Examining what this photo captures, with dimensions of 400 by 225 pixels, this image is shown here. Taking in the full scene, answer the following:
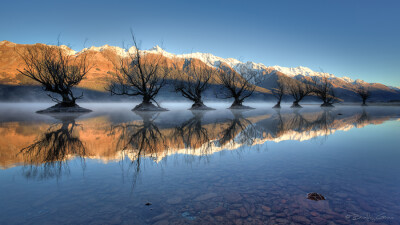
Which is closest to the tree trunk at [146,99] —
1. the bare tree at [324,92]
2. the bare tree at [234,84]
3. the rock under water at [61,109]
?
the rock under water at [61,109]

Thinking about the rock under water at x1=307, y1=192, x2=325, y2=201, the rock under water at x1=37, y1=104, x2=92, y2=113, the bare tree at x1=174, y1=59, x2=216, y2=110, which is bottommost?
the rock under water at x1=37, y1=104, x2=92, y2=113

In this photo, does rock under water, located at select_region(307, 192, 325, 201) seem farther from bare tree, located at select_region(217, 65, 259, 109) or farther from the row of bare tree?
bare tree, located at select_region(217, 65, 259, 109)

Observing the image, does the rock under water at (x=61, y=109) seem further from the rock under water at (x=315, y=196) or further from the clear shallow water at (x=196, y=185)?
the rock under water at (x=315, y=196)

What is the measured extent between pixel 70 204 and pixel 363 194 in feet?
18.2

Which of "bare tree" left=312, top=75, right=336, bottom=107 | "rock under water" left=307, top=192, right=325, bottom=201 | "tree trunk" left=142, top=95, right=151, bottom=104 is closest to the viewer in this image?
"rock under water" left=307, top=192, right=325, bottom=201

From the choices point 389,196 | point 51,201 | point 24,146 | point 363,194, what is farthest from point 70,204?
point 24,146

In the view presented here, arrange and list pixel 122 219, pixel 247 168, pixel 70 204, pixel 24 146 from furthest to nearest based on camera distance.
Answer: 1. pixel 24 146
2. pixel 247 168
3. pixel 70 204
4. pixel 122 219

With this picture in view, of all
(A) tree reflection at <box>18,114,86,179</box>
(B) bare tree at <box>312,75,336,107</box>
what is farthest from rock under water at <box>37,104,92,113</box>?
(B) bare tree at <box>312,75,336,107</box>

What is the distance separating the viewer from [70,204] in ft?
13.1

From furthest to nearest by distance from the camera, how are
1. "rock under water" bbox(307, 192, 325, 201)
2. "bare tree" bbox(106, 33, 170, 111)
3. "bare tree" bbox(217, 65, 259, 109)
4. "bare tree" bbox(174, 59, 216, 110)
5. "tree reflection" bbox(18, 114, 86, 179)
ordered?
"bare tree" bbox(217, 65, 259, 109) → "bare tree" bbox(174, 59, 216, 110) → "bare tree" bbox(106, 33, 170, 111) → "tree reflection" bbox(18, 114, 86, 179) → "rock under water" bbox(307, 192, 325, 201)

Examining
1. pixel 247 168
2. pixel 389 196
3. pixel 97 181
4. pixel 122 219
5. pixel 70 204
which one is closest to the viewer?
pixel 122 219

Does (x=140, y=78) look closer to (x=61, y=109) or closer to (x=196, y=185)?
(x=61, y=109)

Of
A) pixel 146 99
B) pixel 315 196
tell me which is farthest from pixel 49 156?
pixel 146 99

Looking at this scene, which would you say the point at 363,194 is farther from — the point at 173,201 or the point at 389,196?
the point at 173,201
